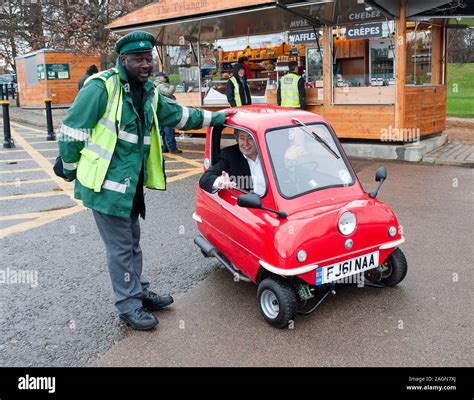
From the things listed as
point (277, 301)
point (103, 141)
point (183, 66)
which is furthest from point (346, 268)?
point (183, 66)

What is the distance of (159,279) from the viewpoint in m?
5.03

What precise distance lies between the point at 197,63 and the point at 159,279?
1051 centimetres

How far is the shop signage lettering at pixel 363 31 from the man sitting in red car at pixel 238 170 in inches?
299

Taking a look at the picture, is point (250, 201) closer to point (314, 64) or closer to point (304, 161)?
point (304, 161)

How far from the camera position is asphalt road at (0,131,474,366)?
3.61m

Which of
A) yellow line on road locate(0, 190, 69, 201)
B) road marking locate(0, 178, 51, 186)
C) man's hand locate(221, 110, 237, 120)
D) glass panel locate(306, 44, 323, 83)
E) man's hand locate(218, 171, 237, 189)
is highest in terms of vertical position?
glass panel locate(306, 44, 323, 83)

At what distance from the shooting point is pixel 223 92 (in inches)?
548

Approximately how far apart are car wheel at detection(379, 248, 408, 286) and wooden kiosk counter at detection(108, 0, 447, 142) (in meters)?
6.69

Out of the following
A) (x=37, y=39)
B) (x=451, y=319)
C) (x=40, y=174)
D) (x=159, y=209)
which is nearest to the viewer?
(x=451, y=319)

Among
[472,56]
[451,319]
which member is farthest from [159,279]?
[472,56]

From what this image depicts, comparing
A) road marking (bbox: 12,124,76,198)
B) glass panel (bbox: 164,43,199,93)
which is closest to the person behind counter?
glass panel (bbox: 164,43,199,93)

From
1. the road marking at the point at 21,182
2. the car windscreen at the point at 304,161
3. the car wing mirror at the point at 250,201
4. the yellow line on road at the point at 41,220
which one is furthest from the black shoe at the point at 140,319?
the road marking at the point at 21,182

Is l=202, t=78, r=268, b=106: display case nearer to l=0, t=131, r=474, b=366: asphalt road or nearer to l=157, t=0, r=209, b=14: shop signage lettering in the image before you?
l=157, t=0, r=209, b=14: shop signage lettering
